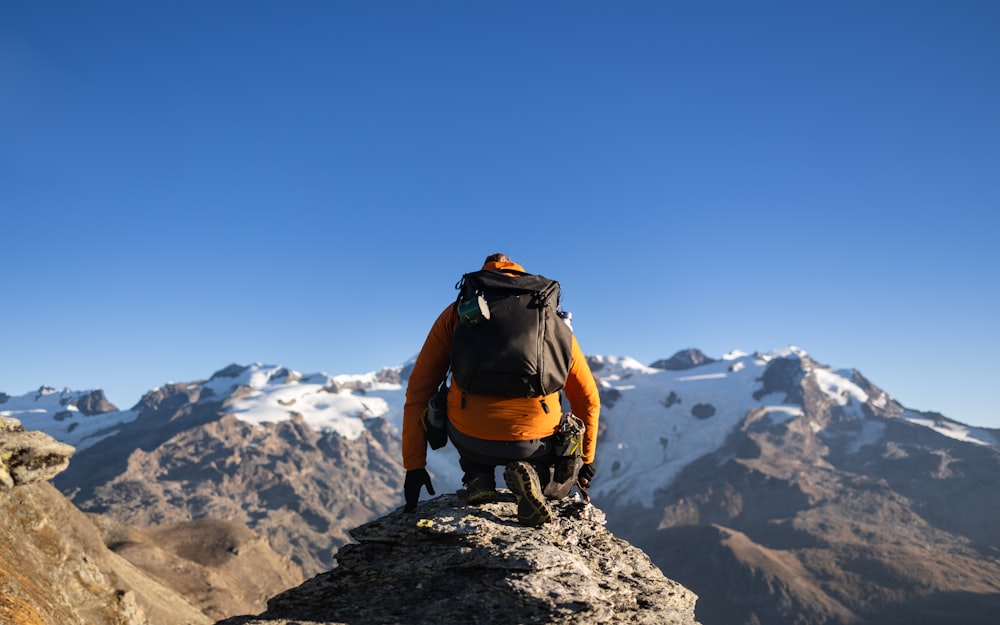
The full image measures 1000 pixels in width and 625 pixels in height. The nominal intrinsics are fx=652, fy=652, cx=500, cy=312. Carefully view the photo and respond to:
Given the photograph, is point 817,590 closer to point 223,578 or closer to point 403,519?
point 223,578

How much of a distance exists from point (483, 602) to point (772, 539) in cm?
20180

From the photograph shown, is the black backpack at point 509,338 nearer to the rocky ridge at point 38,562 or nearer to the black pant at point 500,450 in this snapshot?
the black pant at point 500,450

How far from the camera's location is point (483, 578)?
6.94 meters

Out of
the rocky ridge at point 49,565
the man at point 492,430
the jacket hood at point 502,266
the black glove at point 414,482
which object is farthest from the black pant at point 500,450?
the rocky ridge at point 49,565

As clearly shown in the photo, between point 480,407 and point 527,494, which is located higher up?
point 480,407

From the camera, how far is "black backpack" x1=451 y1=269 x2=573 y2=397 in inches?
274

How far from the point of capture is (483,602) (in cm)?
662

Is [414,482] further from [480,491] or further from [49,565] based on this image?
[49,565]

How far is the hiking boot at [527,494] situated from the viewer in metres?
7.28

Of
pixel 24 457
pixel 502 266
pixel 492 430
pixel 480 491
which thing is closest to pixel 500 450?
pixel 492 430

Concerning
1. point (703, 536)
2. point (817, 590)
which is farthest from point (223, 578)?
point (703, 536)

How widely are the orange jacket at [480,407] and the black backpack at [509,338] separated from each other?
20cm

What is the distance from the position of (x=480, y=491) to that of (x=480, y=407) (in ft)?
3.97

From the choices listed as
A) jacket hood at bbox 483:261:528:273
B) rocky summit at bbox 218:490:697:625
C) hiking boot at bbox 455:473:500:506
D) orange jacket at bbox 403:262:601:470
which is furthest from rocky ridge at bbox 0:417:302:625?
jacket hood at bbox 483:261:528:273
